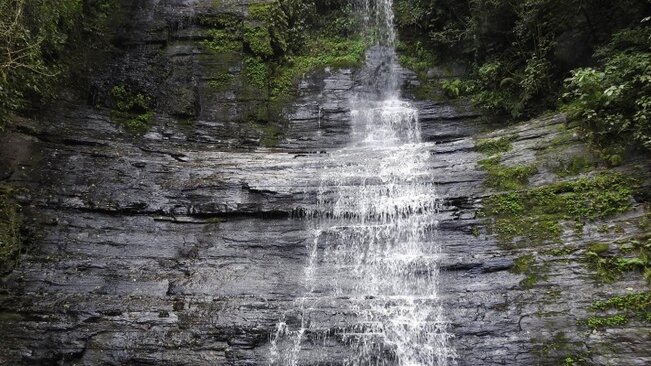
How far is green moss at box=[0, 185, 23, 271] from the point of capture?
8242mm

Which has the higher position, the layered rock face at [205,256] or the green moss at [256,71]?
the green moss at [256,71]

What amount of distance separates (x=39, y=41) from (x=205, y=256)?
4.74 metres

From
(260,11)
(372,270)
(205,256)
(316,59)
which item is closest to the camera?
(372,270)

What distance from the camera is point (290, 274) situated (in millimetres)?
8711

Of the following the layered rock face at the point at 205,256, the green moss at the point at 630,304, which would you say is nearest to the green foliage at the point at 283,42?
the layered rock face at the point at 205,256

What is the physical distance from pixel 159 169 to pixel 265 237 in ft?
9.58

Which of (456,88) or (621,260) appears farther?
(456,88)

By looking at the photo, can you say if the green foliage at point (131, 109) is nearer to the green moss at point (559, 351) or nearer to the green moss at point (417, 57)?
the green moss at point (417, 57)

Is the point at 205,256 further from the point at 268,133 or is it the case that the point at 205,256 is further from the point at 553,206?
the point at 553,206

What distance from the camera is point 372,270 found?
28.3 ft

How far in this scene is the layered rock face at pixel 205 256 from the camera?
7.19m

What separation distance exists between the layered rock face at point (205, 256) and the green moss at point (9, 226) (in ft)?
0.64

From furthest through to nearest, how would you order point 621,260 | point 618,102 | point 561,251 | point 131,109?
point 131,109
point 618,102
point 561,251
point 621,260

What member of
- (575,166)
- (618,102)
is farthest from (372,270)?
(618,102)
